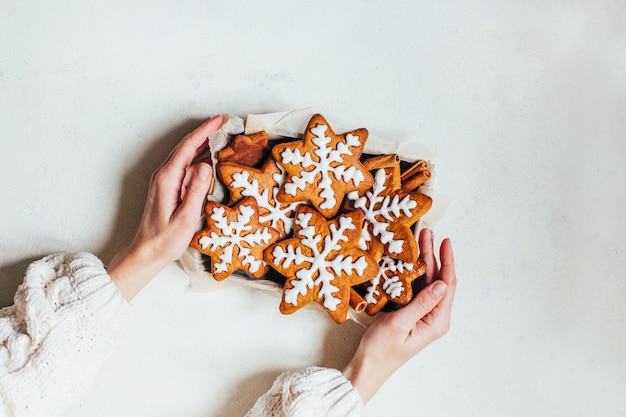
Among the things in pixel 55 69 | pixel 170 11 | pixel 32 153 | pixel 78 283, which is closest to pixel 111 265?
pixel 78 283

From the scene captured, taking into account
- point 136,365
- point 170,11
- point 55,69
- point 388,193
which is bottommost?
point 136,365

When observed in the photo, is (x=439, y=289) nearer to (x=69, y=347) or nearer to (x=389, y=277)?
(x=389, y=277)

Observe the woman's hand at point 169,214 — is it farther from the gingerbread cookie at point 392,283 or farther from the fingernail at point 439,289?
the fingernail at point 439,289

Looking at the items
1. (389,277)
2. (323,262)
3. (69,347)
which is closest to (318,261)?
(323,262)

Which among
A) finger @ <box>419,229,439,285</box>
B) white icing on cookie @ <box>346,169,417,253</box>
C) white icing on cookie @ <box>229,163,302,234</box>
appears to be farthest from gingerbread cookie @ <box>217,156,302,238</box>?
finger @ <box>419,229,439,285</box>

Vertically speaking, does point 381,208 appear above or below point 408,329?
above

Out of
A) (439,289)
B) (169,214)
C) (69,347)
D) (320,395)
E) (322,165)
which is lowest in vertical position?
(320,395)

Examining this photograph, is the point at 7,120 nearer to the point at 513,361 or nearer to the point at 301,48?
the point at 301,48
